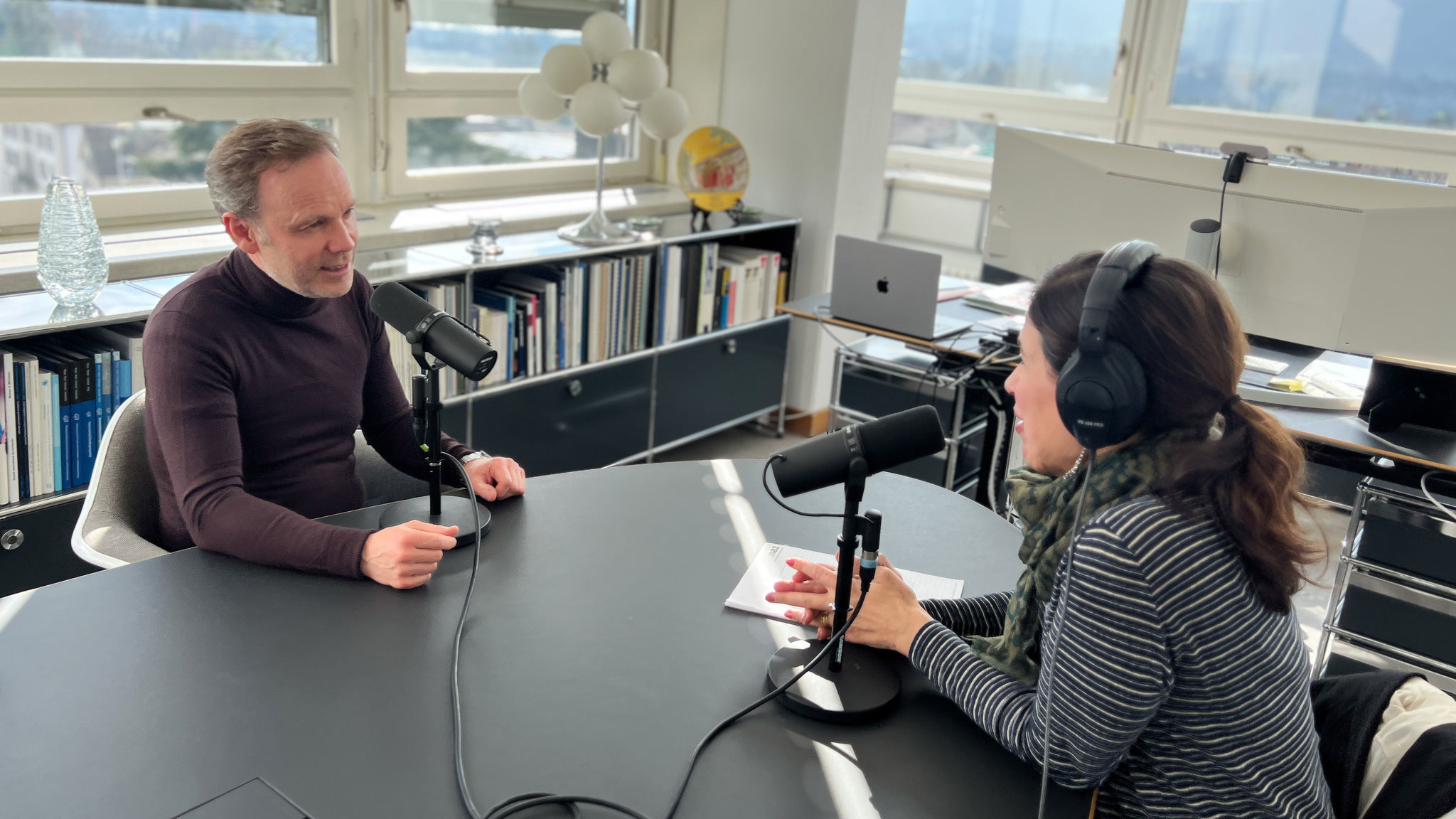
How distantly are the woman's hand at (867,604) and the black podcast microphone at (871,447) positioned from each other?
17 centimetres

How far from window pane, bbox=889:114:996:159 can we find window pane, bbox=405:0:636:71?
1.80 meters

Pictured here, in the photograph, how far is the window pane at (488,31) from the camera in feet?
11.3

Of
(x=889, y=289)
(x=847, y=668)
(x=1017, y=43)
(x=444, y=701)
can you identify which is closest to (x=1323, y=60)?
(x=1017, y=43)

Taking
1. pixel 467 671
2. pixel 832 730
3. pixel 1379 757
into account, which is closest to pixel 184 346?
pixel 467 671

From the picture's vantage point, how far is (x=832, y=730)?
116 centimetres

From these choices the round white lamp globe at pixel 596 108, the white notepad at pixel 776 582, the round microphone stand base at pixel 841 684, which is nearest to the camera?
the round microphone stand base at pixel 841 684

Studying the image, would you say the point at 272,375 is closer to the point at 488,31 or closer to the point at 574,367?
the point at 574,367

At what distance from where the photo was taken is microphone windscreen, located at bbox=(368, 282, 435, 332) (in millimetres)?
1416

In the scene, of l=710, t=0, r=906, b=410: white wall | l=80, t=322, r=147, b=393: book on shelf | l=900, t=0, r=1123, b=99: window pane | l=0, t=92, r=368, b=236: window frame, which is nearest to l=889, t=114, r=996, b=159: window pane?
l=900, t=0, r=1123, b=99: window pane

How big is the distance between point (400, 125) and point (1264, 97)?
10.9ft

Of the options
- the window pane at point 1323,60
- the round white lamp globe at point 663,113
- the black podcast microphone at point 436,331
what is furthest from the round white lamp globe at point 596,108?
the window pane at point 1323,60

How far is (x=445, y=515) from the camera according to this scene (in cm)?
156

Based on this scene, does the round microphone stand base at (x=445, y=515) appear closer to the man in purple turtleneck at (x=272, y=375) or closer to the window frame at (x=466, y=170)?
the man in purple turtleneck at (x=272, y=375)

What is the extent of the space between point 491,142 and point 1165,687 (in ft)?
10.5
